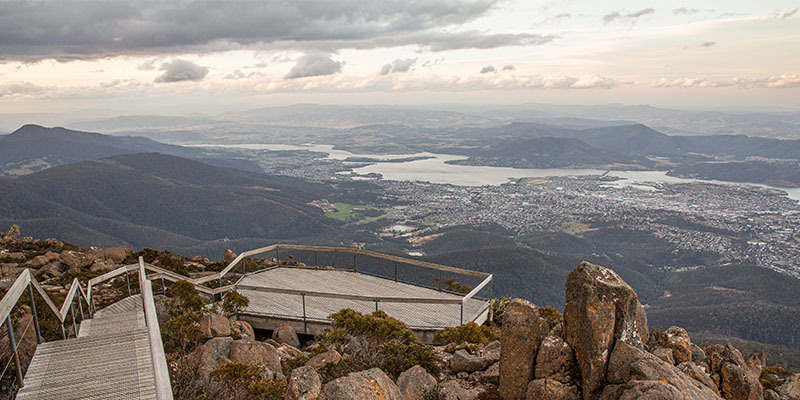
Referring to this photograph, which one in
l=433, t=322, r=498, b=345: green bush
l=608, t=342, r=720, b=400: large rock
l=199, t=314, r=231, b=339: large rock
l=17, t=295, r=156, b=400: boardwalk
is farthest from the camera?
l=433, t=322, r=498, b=345: green bush

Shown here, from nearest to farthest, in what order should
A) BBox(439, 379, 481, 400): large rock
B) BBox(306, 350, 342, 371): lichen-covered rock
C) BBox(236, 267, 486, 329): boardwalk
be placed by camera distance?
BBox(439, 379, 481, 400): large rock < BBox(306, 350, 342, 371): lichen-covered rock < BBox(236, 267, 486, 329): boardwalk

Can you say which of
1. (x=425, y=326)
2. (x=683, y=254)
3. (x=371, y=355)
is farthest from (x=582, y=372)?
(x=683, y=254)

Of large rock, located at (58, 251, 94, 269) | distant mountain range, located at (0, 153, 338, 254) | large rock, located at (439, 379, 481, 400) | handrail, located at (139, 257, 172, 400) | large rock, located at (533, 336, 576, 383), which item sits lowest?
distant mountain range, located at (0, 153, 338, 254)

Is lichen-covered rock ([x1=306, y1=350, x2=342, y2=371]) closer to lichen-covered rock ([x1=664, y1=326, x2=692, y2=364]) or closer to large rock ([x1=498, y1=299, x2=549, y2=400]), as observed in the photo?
large rock ([x1=498, y1=299, x2=549, y2=400])

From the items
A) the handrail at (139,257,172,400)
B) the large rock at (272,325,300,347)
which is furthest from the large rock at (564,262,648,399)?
the large rock at (272,325,300,347)

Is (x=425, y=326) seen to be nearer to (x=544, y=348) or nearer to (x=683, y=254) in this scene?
(x=544, y=348)
